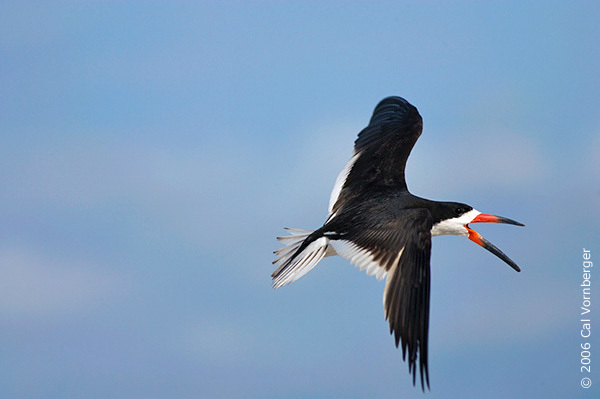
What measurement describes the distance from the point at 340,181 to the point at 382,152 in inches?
30.0

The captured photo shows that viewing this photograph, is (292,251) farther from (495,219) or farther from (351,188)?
(495,219)

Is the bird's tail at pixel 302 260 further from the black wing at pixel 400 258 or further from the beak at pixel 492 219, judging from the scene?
the beak at pixel 492 219

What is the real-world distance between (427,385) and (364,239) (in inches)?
82.9

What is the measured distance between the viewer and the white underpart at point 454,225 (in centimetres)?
995

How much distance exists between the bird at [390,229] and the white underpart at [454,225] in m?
0.01

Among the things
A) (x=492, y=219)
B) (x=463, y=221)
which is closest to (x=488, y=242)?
(x=492, y=219)

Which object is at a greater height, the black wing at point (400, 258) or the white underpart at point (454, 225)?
the white underpart at point (454, 225)

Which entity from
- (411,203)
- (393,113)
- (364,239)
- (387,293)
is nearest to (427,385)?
(387,293)

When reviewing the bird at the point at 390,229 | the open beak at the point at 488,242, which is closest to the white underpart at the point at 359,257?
the bird at the point at 390,229

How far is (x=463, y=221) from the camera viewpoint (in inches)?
395

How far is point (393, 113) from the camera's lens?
39.1 ft

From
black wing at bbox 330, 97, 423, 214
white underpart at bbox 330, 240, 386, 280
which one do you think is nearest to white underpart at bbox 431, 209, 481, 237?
black wing at bbox 330, 97, 423, 214

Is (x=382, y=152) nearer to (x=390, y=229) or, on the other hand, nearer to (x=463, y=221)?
(x=463, y=221)

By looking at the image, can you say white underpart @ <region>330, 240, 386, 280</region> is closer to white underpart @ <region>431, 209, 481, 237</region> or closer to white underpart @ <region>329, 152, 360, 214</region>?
white underpart @ <region>431, 209, 481, 237</region>
